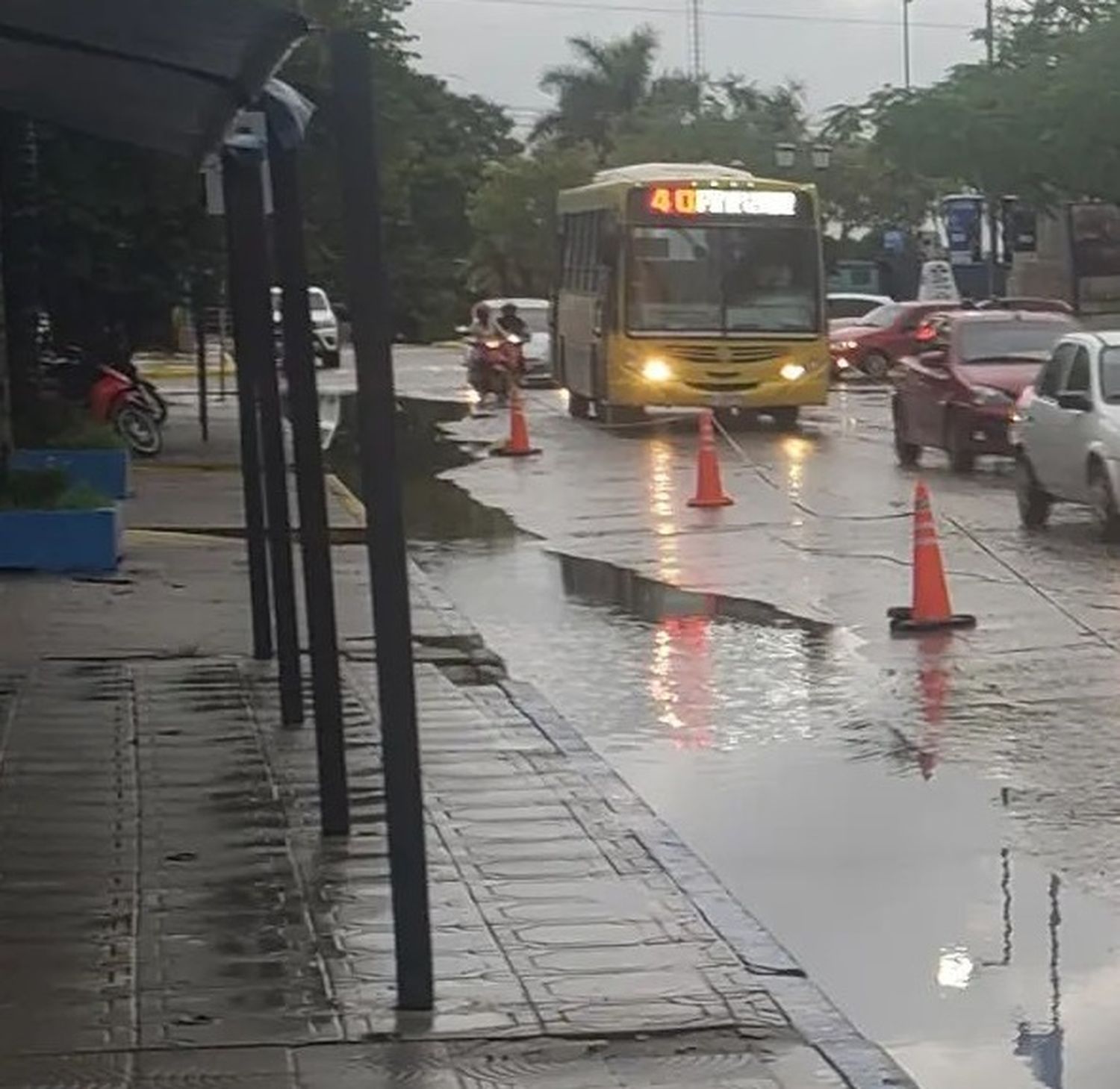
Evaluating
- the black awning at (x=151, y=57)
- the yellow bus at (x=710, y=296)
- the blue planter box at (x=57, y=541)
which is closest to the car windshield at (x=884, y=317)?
the yellow bus at (x=710, y=296)

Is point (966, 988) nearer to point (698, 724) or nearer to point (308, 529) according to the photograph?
point (308, 529)

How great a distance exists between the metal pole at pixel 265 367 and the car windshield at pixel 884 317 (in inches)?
1484

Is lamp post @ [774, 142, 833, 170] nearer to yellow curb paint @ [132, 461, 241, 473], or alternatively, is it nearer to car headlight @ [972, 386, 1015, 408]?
yellow curb paint @ [132, 461, 241, 473]

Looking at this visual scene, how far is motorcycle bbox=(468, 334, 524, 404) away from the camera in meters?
41.9

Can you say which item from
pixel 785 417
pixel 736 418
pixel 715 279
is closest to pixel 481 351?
pixel 736 418

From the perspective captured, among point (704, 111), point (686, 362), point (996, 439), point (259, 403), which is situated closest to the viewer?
point (259, 403)

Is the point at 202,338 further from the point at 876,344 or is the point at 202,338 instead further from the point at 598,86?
the point at 598,86

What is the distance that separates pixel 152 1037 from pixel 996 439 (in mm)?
19975

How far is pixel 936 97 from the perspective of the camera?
51.9 m

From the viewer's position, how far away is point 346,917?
26.6ft

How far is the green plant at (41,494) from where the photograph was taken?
59.0 ft

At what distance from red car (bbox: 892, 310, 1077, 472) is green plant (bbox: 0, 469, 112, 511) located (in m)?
10.5

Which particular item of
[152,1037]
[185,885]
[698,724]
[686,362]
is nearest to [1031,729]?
[698,724]

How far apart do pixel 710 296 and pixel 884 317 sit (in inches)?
640
